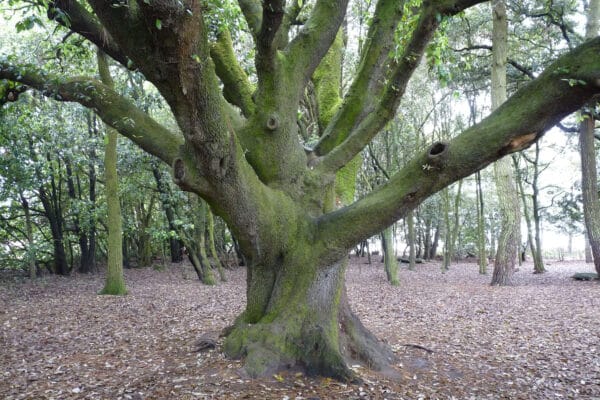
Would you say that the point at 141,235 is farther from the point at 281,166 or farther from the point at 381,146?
the point at 281,166

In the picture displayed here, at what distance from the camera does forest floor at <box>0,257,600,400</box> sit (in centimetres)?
421

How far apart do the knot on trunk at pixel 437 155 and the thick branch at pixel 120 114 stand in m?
2.71

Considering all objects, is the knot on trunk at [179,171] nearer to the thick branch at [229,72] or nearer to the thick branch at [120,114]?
the thick branch at [120,114]

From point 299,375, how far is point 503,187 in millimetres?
10133

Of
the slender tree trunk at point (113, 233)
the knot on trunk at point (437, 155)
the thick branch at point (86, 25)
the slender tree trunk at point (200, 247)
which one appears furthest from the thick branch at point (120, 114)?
the slender tree trunk at point (200, 247)

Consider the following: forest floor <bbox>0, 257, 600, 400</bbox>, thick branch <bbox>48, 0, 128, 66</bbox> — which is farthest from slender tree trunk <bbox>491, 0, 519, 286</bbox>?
thick branch <bbox>48, 0, 128, 66</bbox>

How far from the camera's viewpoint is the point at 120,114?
4801 millimetres

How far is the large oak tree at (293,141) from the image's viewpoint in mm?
3527

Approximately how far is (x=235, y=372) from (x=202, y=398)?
571 mm

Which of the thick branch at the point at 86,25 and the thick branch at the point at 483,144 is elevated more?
the thick branch at the point at 86,25

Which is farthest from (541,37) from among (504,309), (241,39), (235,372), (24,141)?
(24,141)

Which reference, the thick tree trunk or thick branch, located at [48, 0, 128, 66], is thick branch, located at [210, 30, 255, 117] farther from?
the thick tree trunk

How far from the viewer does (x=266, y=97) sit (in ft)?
16.3

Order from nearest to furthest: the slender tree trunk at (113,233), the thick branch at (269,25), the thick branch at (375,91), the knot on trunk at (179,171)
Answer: the thick branch at (269,25), the knot on trunk at (179,171), the thick branch at (375,91), the slender tree trunk at (113,233)
